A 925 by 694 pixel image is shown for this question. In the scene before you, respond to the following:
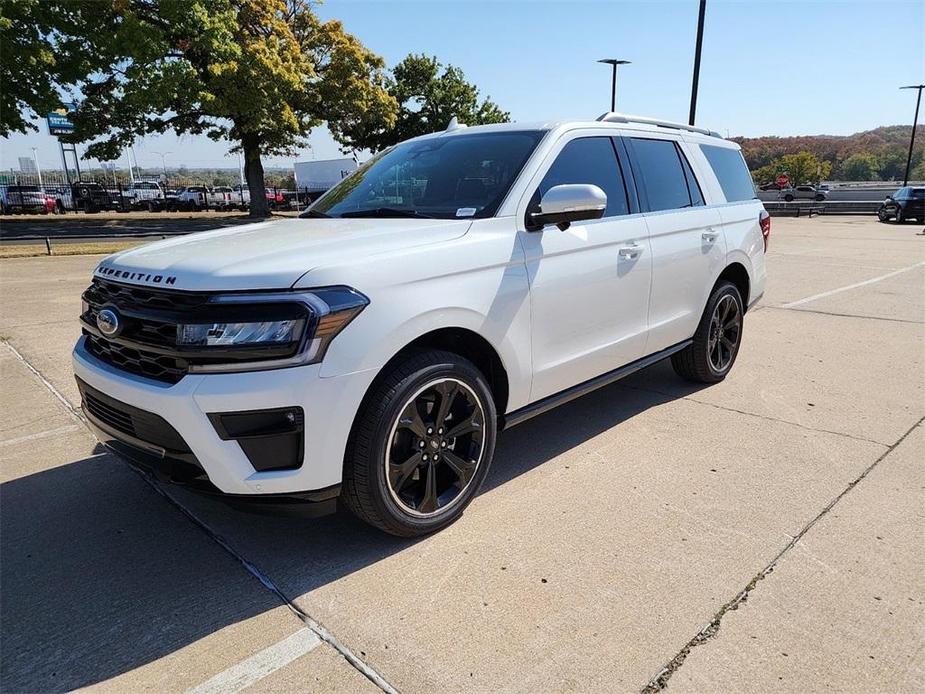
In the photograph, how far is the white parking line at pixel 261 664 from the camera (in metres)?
2.15

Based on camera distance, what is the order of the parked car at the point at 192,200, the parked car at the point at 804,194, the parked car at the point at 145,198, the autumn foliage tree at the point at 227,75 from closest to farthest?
1. the autumn foliage tree at the point at 227,75
2. the parked car at the point at 145,198
3. the parked car at the point at 192,200
4. the parked car at the point at 804,194

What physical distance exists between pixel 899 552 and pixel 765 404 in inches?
79.4

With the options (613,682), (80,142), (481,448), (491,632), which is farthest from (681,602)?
(80,142)

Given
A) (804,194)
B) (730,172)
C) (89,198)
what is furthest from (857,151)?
(730,172)

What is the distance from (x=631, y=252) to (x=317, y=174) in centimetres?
4773

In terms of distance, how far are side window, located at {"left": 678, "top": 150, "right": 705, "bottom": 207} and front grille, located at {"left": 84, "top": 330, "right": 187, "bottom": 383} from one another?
364 centimetres

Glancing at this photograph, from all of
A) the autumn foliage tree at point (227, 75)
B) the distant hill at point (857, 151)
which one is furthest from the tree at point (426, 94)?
the distant hill at point (857, 151)

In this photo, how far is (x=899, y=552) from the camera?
2861 mm

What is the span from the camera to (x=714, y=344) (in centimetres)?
516

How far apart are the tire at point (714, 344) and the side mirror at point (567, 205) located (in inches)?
80.2

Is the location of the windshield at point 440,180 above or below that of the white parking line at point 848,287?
above

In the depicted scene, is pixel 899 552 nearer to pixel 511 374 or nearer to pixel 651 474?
pixel 651 474

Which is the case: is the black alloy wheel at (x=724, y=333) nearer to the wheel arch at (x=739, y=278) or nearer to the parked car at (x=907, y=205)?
the wheel arch at (x=739, y=278)

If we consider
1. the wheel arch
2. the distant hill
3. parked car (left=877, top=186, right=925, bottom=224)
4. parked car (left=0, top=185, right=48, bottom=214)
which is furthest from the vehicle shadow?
the distant hill
